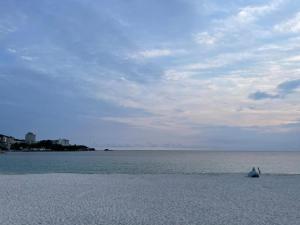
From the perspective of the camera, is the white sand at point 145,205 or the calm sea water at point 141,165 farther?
the calm sea water at point 141,165

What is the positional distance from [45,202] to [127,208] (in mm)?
3265

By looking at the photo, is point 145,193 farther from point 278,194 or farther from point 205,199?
point 278,194

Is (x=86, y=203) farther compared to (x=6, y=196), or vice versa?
(x=6, y=196)

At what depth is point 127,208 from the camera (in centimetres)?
1147

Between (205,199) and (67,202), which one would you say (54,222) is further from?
(205,199)

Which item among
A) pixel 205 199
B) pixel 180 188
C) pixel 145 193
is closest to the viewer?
pixel 205 199

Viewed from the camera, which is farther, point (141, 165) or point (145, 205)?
point (141, 165)

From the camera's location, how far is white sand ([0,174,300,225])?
969 cm

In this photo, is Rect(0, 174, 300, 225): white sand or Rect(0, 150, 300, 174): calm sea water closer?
Rect(0, 174, 300, 225): white sand

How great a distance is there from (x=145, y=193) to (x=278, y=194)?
19.4 feet

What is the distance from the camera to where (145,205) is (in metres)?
12.1

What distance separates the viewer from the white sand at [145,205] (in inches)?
381

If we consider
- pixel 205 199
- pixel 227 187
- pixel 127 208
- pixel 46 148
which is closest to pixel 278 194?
pixel 227 187

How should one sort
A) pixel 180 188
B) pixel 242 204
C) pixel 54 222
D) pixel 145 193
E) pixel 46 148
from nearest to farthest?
pixel 54 222, pixel 242 204, pixel 145 193, pixel 180 188, pixel 46 148
